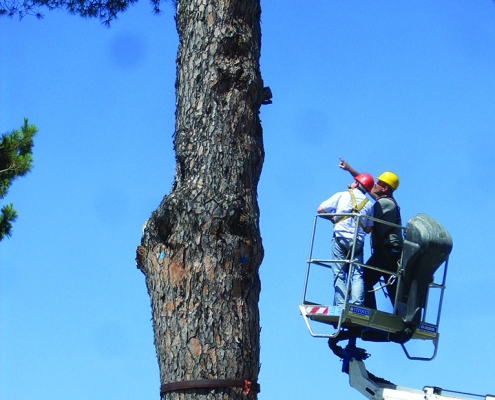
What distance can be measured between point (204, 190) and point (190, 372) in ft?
3.89

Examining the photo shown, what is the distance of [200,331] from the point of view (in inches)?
212

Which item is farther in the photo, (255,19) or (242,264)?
(255,19)

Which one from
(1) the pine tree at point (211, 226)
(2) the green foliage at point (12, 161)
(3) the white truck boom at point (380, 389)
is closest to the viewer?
(1) the pine tree at point (211, 226)

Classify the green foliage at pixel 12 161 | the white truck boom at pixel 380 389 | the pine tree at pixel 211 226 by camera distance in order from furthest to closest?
the green foliage at pixel 12 161 < the white truck boom at pixel 380 389 < the pine tree at pixel 211 226

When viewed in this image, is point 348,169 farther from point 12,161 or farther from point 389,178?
point 12,161

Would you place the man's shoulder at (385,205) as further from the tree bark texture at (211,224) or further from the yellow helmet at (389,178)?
the tree bark texture at (211,224)

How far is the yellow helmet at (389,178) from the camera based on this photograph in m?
8.69

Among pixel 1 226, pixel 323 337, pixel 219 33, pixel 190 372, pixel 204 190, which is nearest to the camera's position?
pixel 190 372

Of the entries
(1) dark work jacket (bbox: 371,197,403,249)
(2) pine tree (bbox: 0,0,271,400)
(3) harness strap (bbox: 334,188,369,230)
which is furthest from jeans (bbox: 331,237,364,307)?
(2) pine tree (bbox: 0,0,271,400)

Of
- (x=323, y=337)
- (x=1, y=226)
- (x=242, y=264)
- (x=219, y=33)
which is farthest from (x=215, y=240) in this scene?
(x=1, y=226)

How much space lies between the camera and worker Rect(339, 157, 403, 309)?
843 cm

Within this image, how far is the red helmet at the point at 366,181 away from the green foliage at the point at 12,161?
22.1 feet

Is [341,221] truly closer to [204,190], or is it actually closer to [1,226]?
[204,190]

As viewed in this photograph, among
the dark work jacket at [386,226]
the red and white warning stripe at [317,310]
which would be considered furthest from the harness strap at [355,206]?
the red and white warning stripe at [317,310]
